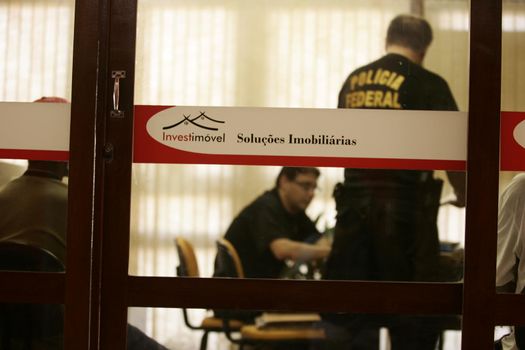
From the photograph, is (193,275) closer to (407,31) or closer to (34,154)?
(34,154)

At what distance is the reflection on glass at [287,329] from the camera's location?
2438 mm

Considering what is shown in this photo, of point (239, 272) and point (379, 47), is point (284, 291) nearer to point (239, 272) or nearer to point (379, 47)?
point (239, 272)

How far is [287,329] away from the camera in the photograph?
2529 mm

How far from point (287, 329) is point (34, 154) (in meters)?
1.03

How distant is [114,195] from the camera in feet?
7.75

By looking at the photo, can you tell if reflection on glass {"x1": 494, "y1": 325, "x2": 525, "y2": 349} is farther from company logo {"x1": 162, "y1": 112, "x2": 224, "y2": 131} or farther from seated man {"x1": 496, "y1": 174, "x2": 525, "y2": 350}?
company logo {"x1": 162, "y1": 112, "x2": 224, "y2": 131}

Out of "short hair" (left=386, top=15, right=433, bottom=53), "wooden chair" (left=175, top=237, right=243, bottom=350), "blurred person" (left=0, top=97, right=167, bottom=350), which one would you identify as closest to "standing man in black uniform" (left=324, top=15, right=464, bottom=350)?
"short hair" (left=386, top=15, right=433, bottom=53)

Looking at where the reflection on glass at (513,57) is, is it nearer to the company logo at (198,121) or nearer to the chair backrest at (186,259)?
the company logo at (198,121)

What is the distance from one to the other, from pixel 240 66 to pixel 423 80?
60 cm

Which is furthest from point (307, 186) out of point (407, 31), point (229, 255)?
point (407, 31)

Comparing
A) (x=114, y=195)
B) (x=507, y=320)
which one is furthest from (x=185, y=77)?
(x=507, y=320)

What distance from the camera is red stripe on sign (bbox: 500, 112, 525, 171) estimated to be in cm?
232

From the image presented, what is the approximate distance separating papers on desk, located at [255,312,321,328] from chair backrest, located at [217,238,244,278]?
185mm

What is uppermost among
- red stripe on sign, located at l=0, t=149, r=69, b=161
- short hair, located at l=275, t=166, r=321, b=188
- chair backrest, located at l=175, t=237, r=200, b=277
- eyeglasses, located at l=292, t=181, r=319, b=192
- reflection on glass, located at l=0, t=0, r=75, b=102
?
reflection on glass, located at l=0, t=0, r=75, b=102
